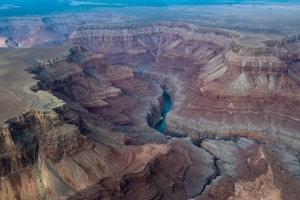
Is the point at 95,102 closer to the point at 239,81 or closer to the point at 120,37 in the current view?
the point at 239,81

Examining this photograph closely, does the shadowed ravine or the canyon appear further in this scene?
the shadowed ravine

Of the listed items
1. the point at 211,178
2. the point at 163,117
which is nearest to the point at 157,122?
the point at 163,117

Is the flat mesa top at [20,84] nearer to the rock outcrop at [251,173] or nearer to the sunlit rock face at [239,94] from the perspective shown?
the rock outcrop at [251,173]

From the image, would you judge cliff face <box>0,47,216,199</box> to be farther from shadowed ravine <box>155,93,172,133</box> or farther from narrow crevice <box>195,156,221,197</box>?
shadowed ravine <box>155,93,172,133</box>

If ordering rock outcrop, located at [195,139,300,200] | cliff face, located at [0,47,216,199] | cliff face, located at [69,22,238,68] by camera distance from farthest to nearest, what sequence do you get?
1. cliff face, located at [69,22,238,68]
2. cliff face, located at [0,47,216,199]
3. rock outcrop, located at [195,139,300,200]

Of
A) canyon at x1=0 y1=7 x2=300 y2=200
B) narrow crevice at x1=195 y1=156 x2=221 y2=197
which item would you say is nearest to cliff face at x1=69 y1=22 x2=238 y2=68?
canyon at x1=0 y1=7 x2=300 y2=200

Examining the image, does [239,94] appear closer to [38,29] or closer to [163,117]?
[163,117]

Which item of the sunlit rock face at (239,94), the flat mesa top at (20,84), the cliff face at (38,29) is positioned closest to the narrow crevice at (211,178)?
the sunlit rock face at (239,94)
